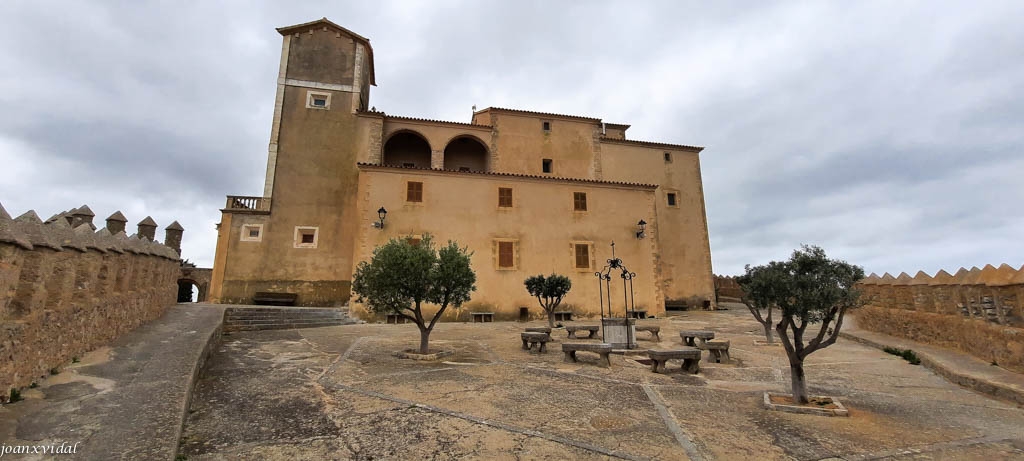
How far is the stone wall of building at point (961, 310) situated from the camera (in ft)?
22.0

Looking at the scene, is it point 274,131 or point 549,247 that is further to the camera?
point 274,131

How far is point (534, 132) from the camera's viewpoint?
76.6 feet

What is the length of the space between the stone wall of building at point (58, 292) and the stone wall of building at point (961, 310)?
36.3ft

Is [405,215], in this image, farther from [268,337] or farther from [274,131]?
[274,131]

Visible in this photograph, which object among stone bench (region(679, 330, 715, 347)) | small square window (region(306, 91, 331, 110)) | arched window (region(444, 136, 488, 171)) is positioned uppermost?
small square window (region(306, 91, 331, 110))

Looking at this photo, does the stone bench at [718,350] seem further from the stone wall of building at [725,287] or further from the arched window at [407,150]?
the stone wall of building at [725,287]

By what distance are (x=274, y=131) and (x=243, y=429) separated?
1894 cm

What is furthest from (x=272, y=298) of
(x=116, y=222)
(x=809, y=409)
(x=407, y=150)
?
(x=809, y=409)

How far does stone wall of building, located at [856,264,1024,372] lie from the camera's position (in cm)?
670

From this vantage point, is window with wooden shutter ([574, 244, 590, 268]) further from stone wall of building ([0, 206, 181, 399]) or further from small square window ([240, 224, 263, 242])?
stone wall of building ([0, 206, 181, 399])

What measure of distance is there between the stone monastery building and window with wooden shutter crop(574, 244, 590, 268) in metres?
0.04

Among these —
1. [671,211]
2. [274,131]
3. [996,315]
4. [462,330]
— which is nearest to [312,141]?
[274,131]

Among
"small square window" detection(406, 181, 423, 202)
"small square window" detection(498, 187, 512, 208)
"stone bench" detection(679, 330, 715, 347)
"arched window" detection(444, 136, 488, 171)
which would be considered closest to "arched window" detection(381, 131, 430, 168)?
"arched window" detection(444, 136, 488, 171)

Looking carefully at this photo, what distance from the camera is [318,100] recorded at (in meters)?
21.1
